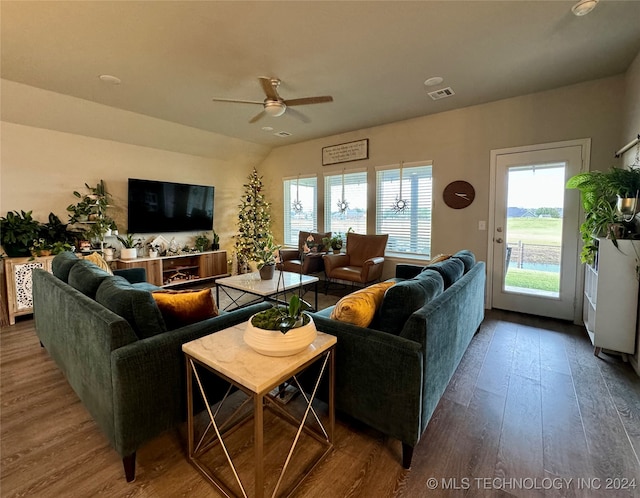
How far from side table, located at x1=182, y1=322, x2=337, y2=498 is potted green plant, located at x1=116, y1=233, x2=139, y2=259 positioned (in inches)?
145

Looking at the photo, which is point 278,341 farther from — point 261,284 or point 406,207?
point 406,207

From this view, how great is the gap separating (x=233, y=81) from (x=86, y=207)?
2.83m

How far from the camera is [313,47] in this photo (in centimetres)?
253

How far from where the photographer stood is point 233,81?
10.3 ft

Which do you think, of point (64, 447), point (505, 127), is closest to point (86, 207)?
point (64, 447)

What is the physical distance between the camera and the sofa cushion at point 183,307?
167 centimetres

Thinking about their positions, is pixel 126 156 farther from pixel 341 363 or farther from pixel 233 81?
pixel 341 363

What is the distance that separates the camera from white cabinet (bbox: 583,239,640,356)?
237 cm

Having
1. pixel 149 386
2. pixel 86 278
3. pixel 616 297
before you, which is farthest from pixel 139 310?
Result: pixel 616 297

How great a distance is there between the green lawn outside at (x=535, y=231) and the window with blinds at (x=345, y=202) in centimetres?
217

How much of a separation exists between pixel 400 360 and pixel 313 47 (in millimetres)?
2567

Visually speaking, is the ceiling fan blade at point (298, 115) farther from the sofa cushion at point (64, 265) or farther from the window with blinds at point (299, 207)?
the sofa cushion at point (64, 265)

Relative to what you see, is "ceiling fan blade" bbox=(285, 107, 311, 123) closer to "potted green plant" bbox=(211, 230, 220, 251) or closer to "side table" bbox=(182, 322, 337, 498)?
"potted green plant" bbox=(211, 230, 220, 251)

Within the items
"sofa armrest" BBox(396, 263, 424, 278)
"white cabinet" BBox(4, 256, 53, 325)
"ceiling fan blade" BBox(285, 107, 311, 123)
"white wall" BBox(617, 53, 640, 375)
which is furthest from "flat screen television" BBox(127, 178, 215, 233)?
"white wall" BBox(617, 53, 640, 375)
